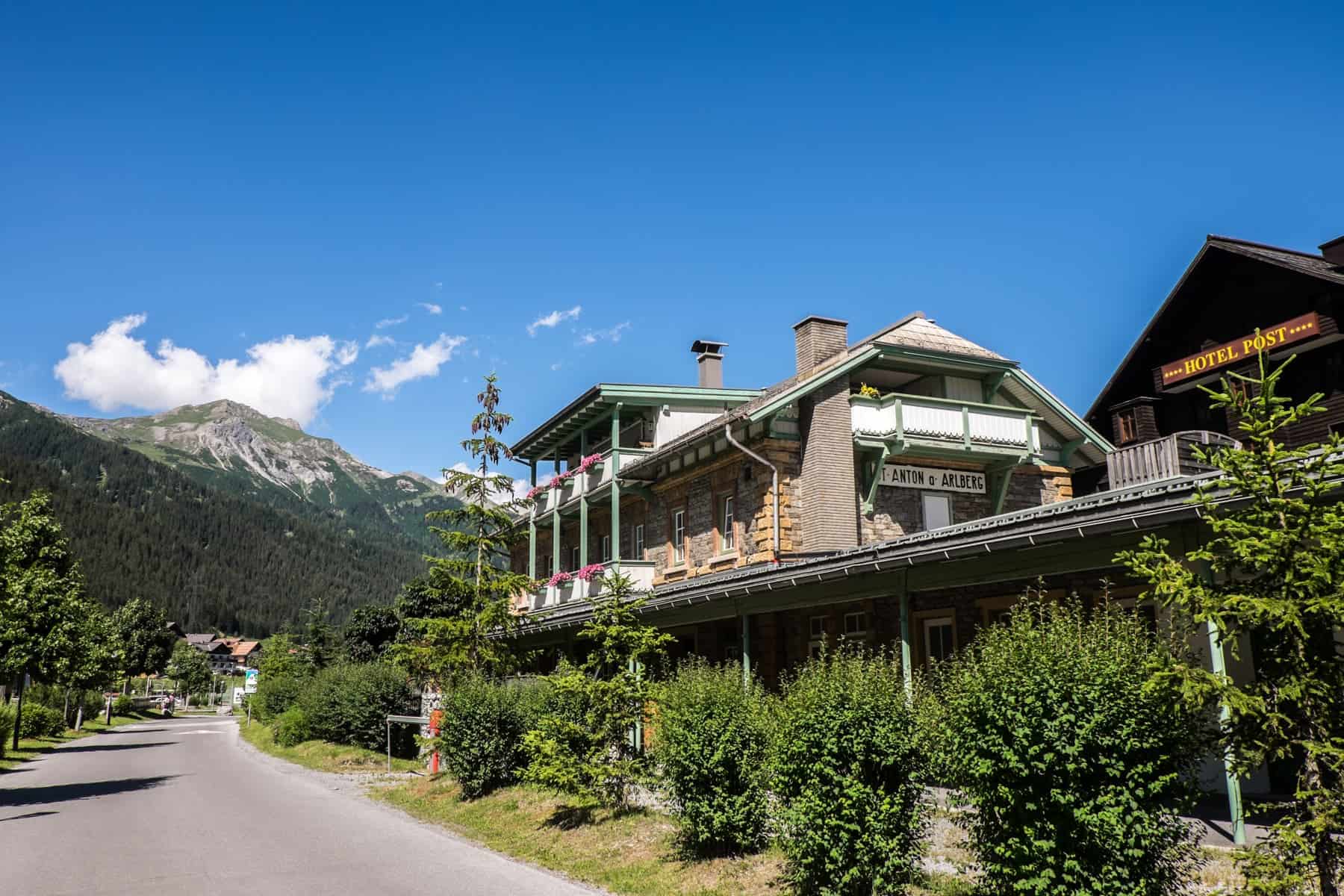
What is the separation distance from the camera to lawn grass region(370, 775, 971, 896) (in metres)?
9.58

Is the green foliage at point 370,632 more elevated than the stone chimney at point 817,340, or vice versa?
the stone chimney at point 817,340

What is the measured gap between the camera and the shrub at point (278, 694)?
136ft

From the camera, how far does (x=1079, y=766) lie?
6.46 meters

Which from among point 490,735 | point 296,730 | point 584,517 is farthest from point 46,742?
point 490,735

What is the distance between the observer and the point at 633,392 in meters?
27.1

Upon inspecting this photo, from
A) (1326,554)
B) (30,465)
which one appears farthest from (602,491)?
(30,465)

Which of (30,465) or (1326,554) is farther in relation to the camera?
(30,465)

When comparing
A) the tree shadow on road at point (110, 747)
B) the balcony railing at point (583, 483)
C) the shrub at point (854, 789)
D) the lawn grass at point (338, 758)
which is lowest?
the tree shadow on road at point (110, 747)

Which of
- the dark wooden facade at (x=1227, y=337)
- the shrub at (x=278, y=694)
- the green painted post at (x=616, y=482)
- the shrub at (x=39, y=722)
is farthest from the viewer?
the shrub at (x=278, y=694)

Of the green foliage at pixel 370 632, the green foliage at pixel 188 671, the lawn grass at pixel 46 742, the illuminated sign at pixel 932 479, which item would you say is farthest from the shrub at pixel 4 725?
the green foliage at pixel 188 671

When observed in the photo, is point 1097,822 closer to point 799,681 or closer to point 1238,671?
point 799,681

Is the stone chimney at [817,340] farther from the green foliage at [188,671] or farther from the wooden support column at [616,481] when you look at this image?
the green foliage at [188,671]

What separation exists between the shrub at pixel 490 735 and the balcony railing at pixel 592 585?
682 cm

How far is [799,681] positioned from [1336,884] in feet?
15.8
